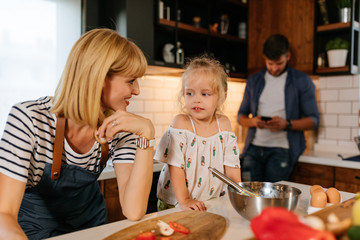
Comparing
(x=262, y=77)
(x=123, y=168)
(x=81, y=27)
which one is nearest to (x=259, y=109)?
(x=262, y=77)

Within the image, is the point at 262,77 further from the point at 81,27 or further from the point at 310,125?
the point at 81,27

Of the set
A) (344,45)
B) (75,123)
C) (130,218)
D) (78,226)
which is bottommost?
(78,226)

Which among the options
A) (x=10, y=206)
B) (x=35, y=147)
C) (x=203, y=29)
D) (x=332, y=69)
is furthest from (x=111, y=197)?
(x=332, y=69)

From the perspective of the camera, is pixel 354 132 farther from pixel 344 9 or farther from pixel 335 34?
pixel 344 9

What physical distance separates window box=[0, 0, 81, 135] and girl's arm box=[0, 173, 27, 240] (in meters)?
1.32

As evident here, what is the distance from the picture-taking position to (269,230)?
48cm

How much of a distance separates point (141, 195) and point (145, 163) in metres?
0.11

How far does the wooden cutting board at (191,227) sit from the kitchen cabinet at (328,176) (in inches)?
76.1

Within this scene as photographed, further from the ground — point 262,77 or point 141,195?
point 262,77

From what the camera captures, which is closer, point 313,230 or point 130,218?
point 313,230

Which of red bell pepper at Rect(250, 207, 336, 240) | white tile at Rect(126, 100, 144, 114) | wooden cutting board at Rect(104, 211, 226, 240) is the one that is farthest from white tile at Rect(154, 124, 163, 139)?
red bell pepper at Rect(250, 207, 336, 240)

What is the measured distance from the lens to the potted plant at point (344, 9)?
2787 millimetres

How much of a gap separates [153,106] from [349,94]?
1818 mm

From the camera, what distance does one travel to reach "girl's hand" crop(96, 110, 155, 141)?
1.12m
